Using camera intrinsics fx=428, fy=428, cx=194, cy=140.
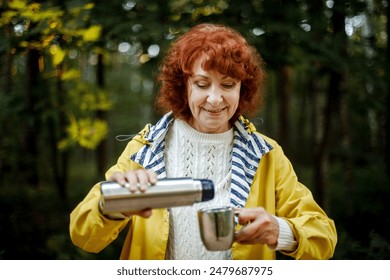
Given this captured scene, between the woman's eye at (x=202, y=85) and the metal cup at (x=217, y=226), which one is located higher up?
the woman's eye at (x=202, y=85)

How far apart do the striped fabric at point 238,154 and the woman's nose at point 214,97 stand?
20 cm

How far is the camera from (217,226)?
42.4 inches

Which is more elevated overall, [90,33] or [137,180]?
[90,33]

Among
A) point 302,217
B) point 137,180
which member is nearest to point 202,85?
point 137,180

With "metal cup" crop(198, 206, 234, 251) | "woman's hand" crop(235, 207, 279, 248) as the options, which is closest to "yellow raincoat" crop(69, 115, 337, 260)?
"woman's hand" crop(235, 207, 279, 248)

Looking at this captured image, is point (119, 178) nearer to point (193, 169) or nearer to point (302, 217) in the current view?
point (193, 169)

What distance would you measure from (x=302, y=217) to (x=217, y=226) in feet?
1.00

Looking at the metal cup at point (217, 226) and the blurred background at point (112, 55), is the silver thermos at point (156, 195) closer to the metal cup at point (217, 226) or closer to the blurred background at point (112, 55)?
the metal cup at point (217, 226)

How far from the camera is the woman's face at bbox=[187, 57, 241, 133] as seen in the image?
48.9 inches

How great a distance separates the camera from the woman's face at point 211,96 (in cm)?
124

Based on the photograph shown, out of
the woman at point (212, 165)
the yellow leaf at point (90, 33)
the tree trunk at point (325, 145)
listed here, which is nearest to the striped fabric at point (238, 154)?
the woman at point (212, 165)

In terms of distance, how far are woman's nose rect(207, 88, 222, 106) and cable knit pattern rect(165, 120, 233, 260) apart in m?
0.16

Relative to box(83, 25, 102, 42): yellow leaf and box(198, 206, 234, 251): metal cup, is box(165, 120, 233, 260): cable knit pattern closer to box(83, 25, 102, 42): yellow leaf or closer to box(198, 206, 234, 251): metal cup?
box(198, 206, 234, 251): metal cup

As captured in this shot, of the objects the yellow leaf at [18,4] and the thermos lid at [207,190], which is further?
the yellow leaf at [18,4]
